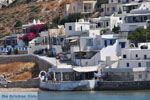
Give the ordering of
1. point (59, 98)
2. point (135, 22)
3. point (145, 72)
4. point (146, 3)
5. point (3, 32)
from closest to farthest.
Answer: point (59, 98), point (145, 72), point (135, 22), point (146, 3), point (3, 32)

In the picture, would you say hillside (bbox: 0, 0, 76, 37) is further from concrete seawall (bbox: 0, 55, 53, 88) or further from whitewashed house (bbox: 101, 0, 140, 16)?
concrete seawall (bbox: 0, 55, 53, 88)

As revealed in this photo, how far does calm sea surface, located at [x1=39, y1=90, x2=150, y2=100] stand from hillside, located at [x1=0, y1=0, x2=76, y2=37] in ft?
123

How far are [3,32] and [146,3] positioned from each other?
89.2ft

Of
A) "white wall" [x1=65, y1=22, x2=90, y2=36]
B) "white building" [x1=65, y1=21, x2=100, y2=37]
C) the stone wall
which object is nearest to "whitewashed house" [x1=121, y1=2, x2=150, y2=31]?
"white building" [x1=65, y1=21, x2=100, y2=37]

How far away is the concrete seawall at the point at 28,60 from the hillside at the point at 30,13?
2094 centimetres

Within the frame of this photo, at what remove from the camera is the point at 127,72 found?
199 ft

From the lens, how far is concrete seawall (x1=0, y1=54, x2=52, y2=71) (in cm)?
6906

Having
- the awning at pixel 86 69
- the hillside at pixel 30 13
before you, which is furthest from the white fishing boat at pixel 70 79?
the hillside at pixel 30 13

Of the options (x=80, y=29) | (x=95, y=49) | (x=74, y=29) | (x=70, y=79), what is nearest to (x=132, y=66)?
(x=70, y=79)

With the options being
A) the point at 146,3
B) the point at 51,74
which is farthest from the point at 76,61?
the point at 146,3

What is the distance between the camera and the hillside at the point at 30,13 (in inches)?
3907

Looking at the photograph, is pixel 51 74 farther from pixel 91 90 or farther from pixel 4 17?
pixel 4 17

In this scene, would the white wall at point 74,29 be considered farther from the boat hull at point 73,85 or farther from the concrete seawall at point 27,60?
the boat hull at point 73,85

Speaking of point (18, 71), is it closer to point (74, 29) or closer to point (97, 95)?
point (74, 29)
